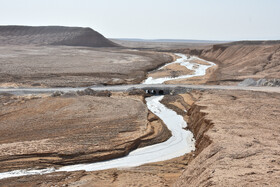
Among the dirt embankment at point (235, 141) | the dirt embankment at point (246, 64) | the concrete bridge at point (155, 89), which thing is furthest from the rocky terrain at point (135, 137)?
the dirt embankment at point (246, 64)

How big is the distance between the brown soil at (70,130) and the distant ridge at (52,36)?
106252 millimetres

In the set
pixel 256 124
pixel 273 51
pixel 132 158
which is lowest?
pixel 132 158

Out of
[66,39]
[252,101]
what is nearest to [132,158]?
[252,101]

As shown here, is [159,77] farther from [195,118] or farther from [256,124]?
[256,124]

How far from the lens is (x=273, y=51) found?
59.5 m

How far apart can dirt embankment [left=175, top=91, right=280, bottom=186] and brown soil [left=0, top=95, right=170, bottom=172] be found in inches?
153

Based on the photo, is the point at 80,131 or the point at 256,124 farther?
the point at 80,131

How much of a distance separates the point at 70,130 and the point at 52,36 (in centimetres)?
12602

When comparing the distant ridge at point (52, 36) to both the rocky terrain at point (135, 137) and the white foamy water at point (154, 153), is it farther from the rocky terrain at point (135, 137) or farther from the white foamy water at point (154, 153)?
the white foamy water at point (154, 153)

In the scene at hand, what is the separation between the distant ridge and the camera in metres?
131

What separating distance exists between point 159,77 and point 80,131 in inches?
1253

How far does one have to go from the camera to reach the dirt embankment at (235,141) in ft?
→ 34.3

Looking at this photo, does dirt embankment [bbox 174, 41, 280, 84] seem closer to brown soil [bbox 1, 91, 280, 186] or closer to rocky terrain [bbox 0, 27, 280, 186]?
rocky terrain [bbox 0, 27, 280, 186]

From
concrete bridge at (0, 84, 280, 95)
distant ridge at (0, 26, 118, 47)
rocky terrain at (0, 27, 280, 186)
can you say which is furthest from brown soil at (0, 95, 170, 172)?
distant ridge at (0, 26, 118, 47)
